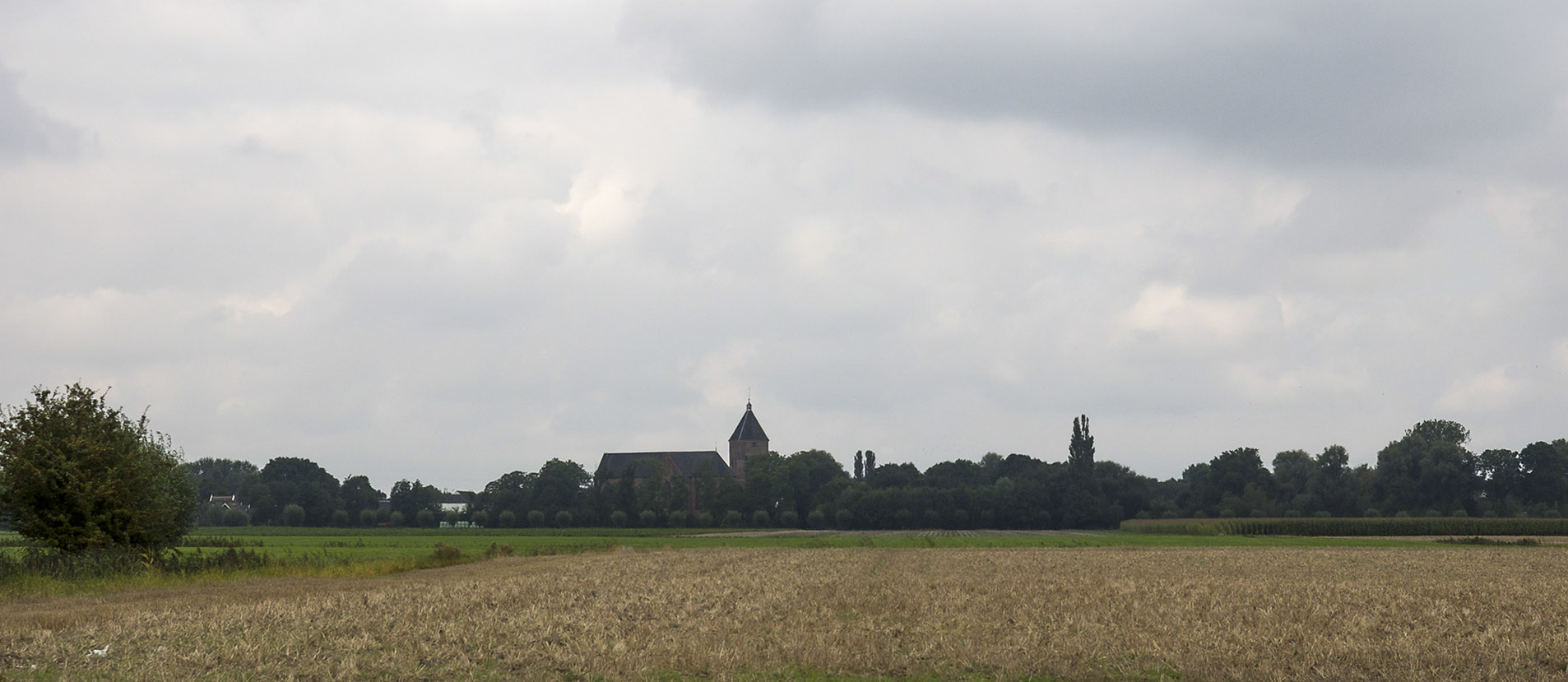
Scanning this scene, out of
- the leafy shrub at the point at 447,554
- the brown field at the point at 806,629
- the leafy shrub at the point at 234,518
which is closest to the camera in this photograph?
the brown field at the point at 806,629

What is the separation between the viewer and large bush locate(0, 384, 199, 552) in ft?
126

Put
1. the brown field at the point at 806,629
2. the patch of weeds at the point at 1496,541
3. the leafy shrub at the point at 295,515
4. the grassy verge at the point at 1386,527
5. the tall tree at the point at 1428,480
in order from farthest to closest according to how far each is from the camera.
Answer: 1. the leafy shrub at the point at 295,515
2. the tall tree at the point at 1428,480
3. the grassy verge at the point at 1386,527
4. the patch of weeds at the point at 1496,541
5. the brown field at the point at 806,629

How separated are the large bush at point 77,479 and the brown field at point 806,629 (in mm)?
6752

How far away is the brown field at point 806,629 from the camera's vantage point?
17.5 m

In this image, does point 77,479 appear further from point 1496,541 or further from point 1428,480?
point 1428,480

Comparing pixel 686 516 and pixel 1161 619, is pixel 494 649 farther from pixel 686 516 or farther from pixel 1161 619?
pixel 686 516

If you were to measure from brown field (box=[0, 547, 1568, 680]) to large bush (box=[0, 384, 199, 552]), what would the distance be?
675 centimetres

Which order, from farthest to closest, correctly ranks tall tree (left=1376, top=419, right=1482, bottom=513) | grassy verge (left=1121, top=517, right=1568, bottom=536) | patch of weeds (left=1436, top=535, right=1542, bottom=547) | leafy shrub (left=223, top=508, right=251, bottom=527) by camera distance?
leafy shrub (left=223, top=508, right=251, bottom=527) < tall tree (left=1376, top=419, right=1482, bottom=513) < grassy verge (left=1121, top=517, right=1568, bottom=536) < patch of weeds (left=1436, top=535, right=1542, bottom=547)

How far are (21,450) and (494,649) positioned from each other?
93.2 ft

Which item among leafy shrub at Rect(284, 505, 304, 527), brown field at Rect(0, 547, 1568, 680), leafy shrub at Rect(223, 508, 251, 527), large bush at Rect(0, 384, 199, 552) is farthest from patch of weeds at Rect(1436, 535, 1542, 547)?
leafy shrub at Rect(223, 508, 251, 527)

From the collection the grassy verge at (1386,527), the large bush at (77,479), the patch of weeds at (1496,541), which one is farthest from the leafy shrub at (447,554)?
the grassy verge at (1386,527)

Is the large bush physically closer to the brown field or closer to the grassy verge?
the brown field

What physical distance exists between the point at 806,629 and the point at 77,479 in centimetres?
2973

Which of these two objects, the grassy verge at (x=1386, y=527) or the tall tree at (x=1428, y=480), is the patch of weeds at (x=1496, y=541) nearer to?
the grassy verge at (x=1386, y=527)
